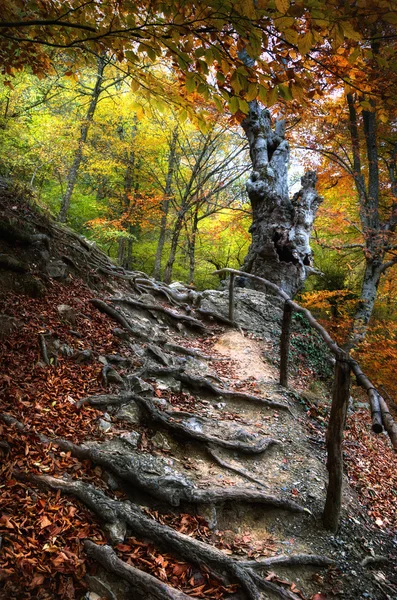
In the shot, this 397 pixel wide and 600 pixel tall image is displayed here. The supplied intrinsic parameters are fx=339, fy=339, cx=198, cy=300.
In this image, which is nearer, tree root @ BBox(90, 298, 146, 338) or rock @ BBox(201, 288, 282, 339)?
tree root @ BBox(90, 298, 146, 338)

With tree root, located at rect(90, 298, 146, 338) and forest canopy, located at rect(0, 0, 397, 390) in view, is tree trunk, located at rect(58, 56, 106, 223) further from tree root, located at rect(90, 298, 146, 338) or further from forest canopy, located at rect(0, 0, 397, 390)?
tree root, located at rect(90, 298, 146, 338)

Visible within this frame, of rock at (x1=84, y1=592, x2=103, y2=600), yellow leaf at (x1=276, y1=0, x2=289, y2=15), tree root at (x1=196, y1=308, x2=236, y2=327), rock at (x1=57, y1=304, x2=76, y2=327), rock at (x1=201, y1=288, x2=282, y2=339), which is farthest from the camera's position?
rock at (x1=201, y1=288, x2=282, y2=339)

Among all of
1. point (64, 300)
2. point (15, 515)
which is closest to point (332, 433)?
point (15, 515)

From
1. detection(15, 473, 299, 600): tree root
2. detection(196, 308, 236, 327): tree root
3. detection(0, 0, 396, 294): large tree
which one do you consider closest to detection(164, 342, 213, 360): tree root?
detection(196, 308, 236, 327): tree root

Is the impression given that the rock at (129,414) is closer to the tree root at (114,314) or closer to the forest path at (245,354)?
the tree root at (114,314)

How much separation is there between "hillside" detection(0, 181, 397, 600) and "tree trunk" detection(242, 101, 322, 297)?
329cm

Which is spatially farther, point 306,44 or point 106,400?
point 106,400

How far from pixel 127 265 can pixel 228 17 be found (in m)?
16.3

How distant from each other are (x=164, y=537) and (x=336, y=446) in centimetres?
183

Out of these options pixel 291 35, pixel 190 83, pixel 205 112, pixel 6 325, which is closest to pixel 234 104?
pixel 190 83

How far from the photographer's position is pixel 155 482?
2965 millimetres

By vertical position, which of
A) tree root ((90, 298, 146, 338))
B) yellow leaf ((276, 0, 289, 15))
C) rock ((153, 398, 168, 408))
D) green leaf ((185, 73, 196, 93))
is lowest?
rock ((153, 398, 168, 408))

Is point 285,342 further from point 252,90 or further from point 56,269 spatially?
point 252,90

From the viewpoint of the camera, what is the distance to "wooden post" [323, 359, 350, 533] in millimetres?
3270
